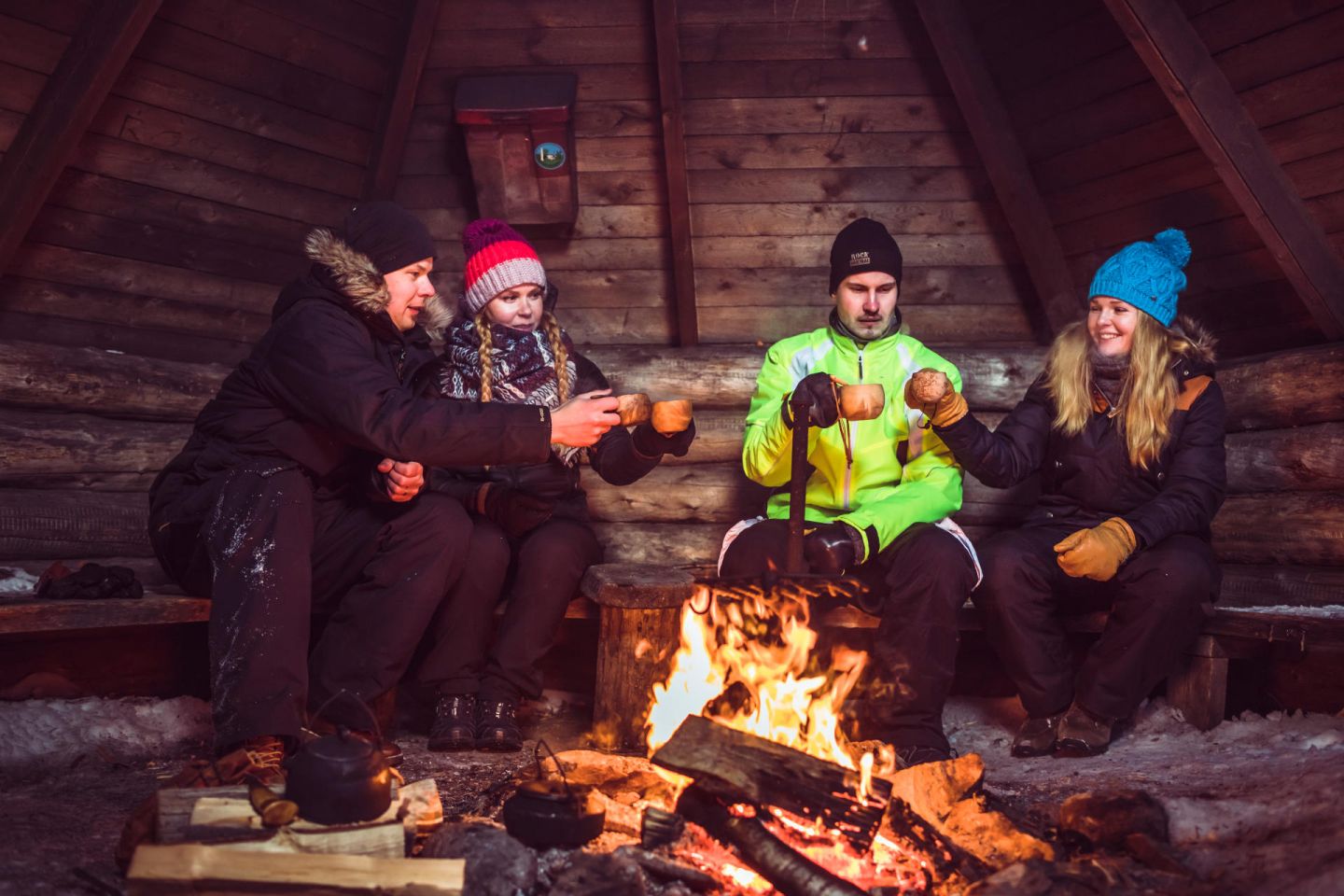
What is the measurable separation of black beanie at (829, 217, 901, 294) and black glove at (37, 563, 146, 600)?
2.64m

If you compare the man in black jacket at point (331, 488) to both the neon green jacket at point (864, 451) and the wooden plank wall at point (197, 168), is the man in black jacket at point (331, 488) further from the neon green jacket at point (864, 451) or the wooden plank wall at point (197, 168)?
the wooden plank wall at point (197, 168)

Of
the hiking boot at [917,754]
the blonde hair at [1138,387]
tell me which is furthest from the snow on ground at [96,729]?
the blonde hair at [1138,387]

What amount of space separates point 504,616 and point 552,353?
967 mm

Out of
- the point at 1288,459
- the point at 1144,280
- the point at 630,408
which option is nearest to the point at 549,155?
the point at 630,408

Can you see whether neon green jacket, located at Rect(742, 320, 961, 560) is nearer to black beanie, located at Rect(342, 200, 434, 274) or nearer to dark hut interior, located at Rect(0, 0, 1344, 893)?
dark hut interior, located at Rect(0, 0, 1344, 893)

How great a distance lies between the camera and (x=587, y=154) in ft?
17.5

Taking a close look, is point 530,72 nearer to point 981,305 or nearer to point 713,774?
point 981,305

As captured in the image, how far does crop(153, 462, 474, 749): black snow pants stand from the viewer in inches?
118

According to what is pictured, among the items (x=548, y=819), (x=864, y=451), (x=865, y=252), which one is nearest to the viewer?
(x=548, y=819)

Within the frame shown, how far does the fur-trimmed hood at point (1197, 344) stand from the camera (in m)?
3.93

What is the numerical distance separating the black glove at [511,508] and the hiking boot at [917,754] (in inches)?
54.9

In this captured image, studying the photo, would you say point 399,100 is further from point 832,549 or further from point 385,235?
point 832,549

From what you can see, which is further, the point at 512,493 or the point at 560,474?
the point at 560,474

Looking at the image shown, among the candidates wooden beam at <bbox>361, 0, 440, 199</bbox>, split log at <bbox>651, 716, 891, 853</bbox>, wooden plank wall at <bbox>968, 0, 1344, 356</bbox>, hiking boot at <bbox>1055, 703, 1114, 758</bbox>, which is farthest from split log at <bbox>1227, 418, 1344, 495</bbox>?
wooden beam at <bbox>361, 0, 440, 199</bbox>
